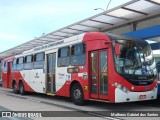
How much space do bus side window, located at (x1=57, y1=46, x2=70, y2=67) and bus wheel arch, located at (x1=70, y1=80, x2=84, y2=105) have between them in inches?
45.4

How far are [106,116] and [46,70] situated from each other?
6.73 metres

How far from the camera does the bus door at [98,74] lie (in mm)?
10695

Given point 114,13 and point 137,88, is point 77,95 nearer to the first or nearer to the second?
point 137,88

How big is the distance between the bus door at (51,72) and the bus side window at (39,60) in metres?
0.77

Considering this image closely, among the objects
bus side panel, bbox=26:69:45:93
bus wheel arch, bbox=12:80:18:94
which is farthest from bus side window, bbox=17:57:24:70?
bus side panel, bbox=26:69:45:93

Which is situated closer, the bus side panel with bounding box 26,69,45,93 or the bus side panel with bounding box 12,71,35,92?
the bus side panel with bounding box 26,69,45,93

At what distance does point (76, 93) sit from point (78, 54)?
166cm

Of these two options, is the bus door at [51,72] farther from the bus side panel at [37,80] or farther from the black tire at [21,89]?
the black tire at [21,89]

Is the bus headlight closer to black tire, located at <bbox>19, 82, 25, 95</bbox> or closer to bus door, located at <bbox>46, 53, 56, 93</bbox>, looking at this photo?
bus door, located at <bbox>46, 53, 56, 93</bbox>

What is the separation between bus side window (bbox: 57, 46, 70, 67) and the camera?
43.7 ft

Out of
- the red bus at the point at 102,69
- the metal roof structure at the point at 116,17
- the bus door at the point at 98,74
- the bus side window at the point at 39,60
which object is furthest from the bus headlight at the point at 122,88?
the bus side window at the point at 39,60

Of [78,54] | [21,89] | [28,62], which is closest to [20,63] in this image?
[28,62]

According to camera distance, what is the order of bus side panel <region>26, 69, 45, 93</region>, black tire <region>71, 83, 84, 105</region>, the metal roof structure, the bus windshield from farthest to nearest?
bus side panel <region>26, 69, 45, 93</region>
the metal roof structure
black tire <region>71, 83, 84, 105</region>
the bus windshield

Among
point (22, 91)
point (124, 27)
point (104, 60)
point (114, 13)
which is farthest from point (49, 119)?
point (124, 27)
